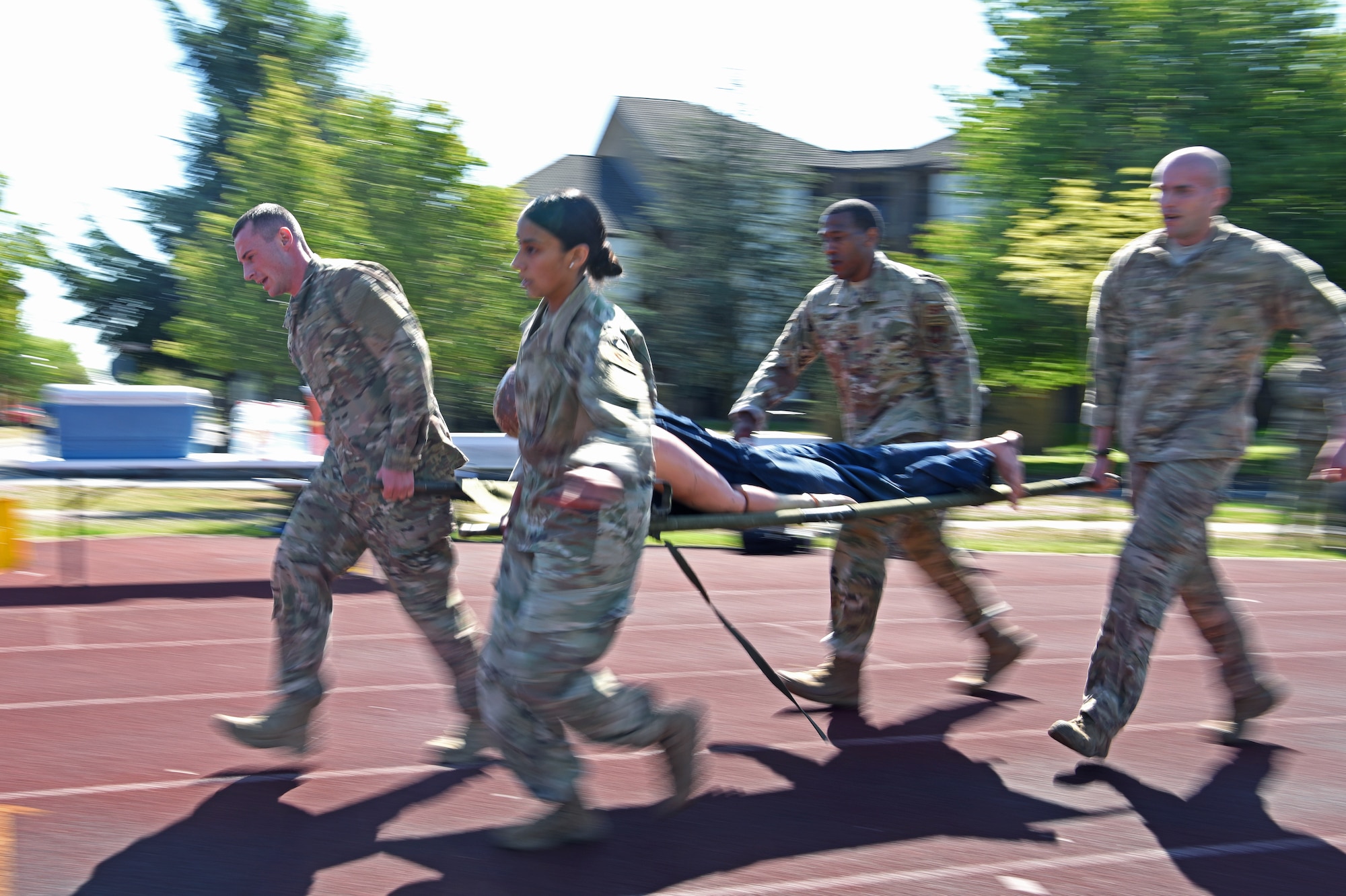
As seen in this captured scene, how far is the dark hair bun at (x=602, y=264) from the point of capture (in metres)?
4.14

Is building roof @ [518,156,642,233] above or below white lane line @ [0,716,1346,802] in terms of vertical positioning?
above

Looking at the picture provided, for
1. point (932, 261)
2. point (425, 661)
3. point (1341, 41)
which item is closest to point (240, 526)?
point (425, 661)

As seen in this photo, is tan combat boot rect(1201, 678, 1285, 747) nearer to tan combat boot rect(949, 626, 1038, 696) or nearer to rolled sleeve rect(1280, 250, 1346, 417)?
tan combat boot rect(949, 626, 1038, 696)

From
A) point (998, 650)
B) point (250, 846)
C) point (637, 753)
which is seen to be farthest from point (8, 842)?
point (998, 650)

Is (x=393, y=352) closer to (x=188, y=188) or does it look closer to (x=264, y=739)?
(x=264, y=739)

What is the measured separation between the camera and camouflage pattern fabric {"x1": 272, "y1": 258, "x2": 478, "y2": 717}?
4.86 m

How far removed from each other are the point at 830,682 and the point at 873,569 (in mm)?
560

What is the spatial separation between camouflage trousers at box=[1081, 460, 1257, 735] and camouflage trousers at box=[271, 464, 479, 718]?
240cm

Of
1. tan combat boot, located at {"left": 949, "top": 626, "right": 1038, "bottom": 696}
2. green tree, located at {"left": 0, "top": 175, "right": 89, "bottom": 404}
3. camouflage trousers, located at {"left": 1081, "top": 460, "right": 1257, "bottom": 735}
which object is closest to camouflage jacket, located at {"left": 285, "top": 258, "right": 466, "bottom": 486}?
camouflage trousers, located at {"left": 1081, "top": 460, "right": 1257, "bottom": 735}

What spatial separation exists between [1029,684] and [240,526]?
938cm

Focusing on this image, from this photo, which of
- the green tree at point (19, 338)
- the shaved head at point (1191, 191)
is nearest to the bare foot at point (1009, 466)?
the shaved head at point (1191, 191)

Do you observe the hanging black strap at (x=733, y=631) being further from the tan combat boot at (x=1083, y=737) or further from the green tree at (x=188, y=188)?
the green tree at (x=188, y=188)

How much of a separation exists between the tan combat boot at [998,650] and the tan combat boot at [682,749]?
2424 millimetres

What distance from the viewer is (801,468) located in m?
5.05
